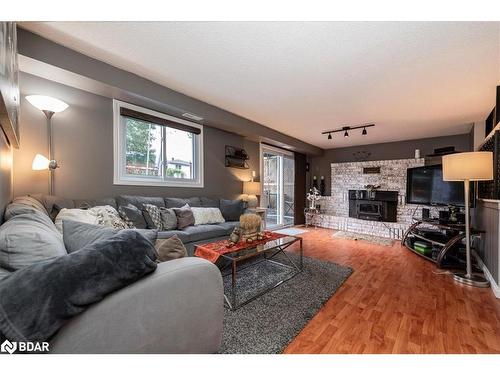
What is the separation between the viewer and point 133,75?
2500 millimetres

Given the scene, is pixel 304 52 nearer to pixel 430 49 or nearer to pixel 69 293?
pixel 430 49

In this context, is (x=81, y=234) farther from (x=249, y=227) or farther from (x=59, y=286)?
(x=249, y=227)

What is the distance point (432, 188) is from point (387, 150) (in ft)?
6.29

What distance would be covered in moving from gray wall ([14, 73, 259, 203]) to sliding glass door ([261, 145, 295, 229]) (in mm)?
3114

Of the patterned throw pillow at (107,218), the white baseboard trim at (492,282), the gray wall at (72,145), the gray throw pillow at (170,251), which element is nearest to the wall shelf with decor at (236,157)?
the gray wall at (72,145)

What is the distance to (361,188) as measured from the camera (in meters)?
5.84

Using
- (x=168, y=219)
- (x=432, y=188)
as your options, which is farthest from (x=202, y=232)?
(x=432, y=188)

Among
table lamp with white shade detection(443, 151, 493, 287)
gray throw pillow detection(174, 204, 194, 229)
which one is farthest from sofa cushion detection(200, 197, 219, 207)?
table lamp with white shade detection(443, 151, 493, 287)

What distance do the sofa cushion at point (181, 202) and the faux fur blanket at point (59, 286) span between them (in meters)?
2.46

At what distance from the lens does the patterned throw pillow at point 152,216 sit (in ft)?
8.77

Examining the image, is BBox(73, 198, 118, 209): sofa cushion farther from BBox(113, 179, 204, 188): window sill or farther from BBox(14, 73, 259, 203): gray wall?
BBox(113, 179, 204, 188): window sill

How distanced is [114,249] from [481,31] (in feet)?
9.47

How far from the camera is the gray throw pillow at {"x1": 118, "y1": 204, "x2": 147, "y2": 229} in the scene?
8.29 ft

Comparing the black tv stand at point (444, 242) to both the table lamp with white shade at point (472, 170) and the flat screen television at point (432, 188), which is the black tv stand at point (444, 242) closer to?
the table lamp with white shade at point (472, 170)
